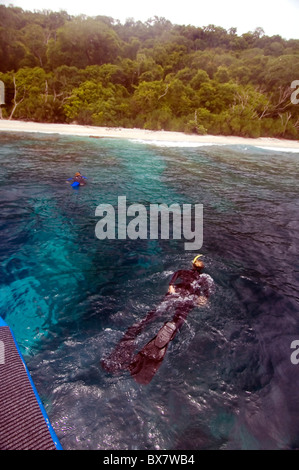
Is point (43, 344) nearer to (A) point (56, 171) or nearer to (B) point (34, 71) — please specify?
(A) point (56, 171)

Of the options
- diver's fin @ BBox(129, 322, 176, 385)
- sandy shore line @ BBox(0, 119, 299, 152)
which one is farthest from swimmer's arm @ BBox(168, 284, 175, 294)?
sandy shore line @ BBox(0, 119, 299, 152)

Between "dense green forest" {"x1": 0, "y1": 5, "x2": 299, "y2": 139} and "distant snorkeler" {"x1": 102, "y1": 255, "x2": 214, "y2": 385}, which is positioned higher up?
"dense green forest" {"x1": 0, "y1": 5, "x2": 299, "y2": 139}

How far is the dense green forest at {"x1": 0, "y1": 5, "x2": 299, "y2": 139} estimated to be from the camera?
33875 mm

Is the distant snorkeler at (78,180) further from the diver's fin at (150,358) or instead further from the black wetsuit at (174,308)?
the diver's fin at (150,358)

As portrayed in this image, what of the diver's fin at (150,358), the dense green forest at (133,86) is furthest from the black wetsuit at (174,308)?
the dense green forest at (133,86)

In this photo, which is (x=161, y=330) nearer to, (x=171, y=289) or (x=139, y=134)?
(x=171, y=289)

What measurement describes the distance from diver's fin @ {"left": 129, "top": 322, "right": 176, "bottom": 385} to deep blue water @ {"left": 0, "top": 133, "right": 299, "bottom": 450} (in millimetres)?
160

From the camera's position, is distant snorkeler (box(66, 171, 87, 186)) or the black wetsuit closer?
the black wetsuit

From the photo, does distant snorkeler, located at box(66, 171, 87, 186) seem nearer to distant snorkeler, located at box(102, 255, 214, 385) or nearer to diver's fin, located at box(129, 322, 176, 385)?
distant snorkeler, located at box(102, 255, 214, 385)

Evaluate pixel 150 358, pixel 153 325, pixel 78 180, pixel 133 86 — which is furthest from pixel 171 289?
pixel 133 86

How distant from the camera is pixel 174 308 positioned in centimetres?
534

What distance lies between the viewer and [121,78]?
42250mm

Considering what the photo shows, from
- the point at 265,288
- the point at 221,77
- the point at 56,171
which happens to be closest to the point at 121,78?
the point at 221,77

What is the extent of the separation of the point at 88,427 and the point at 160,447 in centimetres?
104
